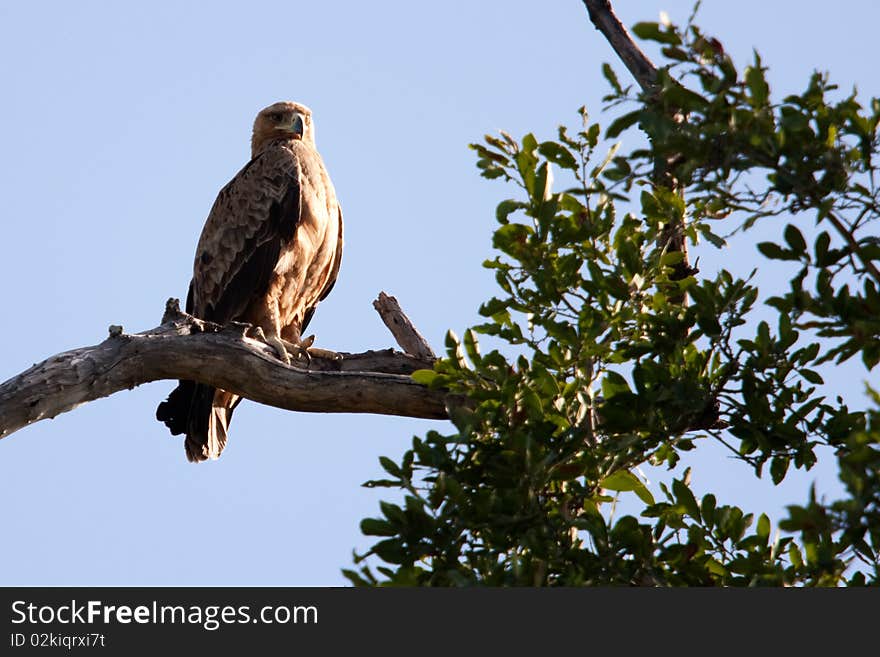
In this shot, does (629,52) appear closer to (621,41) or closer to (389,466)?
(621,41)

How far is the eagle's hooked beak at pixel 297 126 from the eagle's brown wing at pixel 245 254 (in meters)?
0.39

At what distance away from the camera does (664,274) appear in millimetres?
4984

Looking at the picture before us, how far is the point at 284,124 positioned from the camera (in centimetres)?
915

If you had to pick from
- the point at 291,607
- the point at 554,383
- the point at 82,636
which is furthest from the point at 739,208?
the point at 82,636

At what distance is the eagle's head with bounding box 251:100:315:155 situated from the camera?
358 inches

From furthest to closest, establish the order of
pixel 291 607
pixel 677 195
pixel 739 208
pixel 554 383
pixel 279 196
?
pixel 279 196, pixel 677 195, pixel 554 383, pixel 291 607, pixel 739 208

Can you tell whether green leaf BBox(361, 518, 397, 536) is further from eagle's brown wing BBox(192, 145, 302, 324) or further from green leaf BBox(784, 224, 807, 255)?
eagle's brown wing BBox(192, 145, 302, 324)

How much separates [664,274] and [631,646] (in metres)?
1.73

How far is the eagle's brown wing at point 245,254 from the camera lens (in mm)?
7523

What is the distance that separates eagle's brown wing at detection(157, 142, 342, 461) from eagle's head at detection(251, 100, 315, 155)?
1.47 feet

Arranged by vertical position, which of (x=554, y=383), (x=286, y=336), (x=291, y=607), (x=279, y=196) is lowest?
(x=291, y=607)

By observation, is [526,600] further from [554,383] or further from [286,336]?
[286,336]

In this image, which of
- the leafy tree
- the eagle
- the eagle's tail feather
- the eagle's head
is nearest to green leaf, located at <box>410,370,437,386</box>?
the leafy tree

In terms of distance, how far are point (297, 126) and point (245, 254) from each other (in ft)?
4.82
